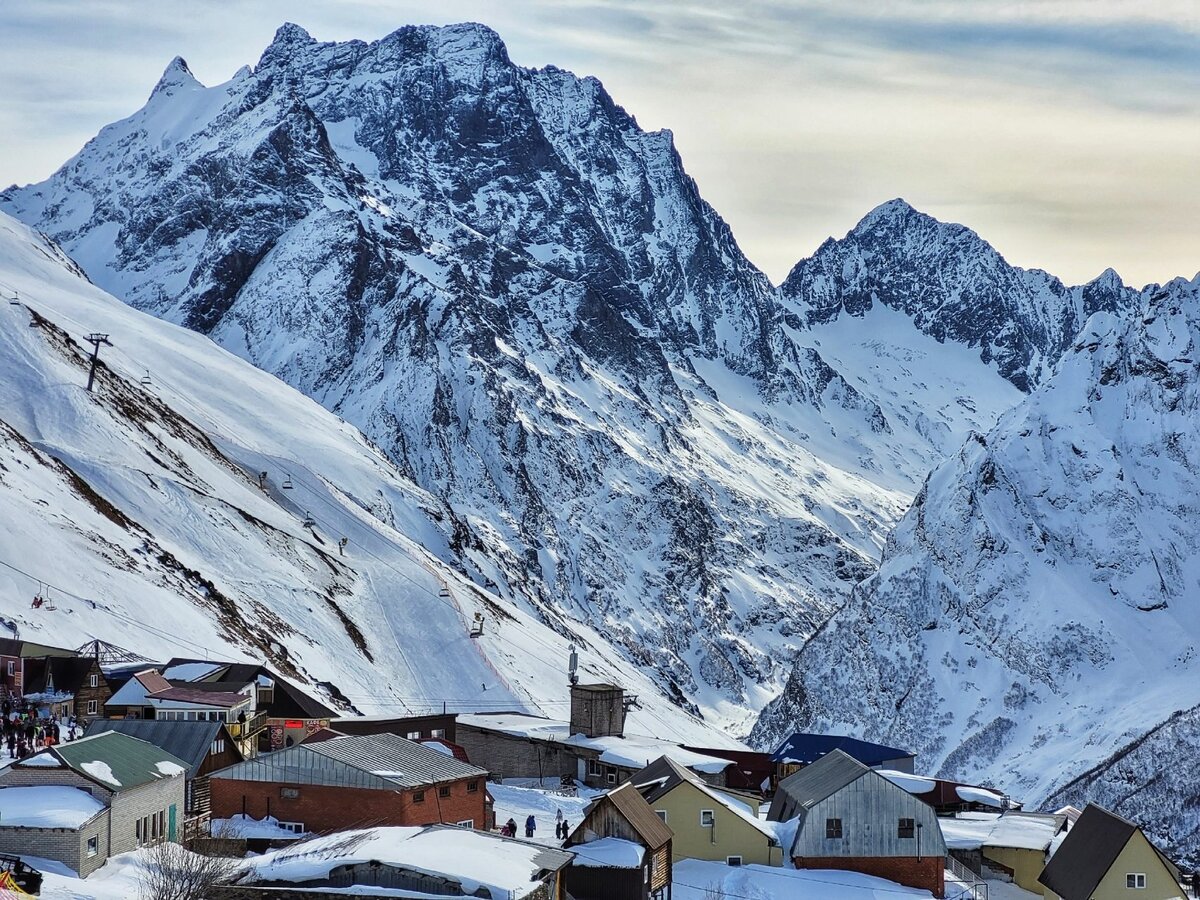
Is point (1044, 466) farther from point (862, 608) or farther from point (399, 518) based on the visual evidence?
point (399, 518)

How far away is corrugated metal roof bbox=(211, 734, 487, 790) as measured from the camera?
148 feet

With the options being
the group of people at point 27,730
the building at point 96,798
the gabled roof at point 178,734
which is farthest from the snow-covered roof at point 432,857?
the group of people at point 27,730

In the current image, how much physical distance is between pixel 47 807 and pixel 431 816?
12162 mm

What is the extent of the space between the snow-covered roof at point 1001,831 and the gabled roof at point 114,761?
87.5ft

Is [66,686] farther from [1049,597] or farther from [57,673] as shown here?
[1049,597]

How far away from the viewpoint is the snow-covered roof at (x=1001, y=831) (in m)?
54.8

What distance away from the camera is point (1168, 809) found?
12988cm

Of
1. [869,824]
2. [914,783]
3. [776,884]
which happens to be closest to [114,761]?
[776,884]

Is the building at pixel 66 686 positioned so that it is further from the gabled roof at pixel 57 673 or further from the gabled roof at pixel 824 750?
the gabled roof at pixel 824 750

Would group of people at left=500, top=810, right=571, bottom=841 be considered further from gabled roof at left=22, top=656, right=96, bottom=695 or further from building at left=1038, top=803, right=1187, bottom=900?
gabled roof at left=22, top=656, right=96, bottom=695

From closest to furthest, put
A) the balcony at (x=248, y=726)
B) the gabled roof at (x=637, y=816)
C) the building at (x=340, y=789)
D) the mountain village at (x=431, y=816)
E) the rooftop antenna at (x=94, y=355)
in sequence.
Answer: the mountain village at (x=431, y=816) → the gabled roof at (x=637, y=816) → the building at (x=340, y=789) → the balcony at (x=248, y=726) → the rooftop antenna at (x=94, y=355)

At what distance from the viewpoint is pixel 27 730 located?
171ft

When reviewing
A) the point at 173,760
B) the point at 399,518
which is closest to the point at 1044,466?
the point at 399,518

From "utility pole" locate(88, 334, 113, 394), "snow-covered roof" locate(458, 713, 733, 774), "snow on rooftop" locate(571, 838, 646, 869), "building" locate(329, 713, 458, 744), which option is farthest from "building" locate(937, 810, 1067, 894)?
"utility pole" locate(88, 334, 113, 394)
